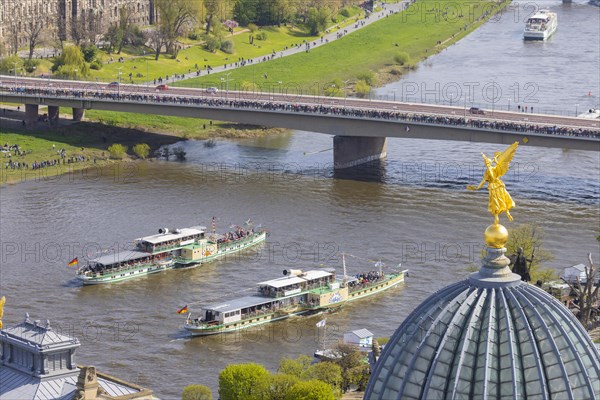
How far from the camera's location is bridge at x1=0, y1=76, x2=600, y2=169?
132 meters

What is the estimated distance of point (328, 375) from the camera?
76.7m

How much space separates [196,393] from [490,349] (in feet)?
118

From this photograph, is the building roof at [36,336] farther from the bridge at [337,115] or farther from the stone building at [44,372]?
the bridge at [337,115]

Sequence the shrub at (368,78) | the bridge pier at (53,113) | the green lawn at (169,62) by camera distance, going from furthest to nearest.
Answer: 1. the shrub at (368,78)
2. the green lawn at (169,62)
3. the bridge pier at (53,113)

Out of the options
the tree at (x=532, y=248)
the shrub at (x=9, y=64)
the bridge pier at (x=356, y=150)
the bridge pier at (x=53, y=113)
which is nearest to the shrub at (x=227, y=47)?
the shrub at (x=9, y=64)

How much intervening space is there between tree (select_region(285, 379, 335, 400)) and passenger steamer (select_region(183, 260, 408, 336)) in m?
19.9

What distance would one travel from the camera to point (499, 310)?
39688 millimetres

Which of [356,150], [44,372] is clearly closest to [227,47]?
[356,150]

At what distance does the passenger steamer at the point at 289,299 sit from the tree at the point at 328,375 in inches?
545

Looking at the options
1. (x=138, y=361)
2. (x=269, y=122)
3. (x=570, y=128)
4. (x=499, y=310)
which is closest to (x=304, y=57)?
(x=269, y=122)

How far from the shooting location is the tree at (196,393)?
7338 centimetres

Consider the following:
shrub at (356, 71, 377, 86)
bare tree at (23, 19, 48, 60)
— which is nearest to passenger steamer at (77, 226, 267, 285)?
shrub at (356, 71, 377, 86)

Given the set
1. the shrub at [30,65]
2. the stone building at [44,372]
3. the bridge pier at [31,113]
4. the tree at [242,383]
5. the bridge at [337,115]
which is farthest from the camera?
the shrub at [30,65]

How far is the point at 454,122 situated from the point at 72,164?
2820cm
